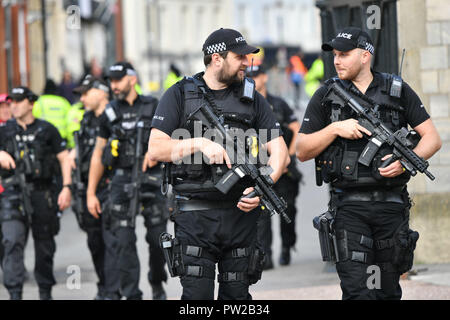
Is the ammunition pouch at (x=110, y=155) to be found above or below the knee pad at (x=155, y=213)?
above

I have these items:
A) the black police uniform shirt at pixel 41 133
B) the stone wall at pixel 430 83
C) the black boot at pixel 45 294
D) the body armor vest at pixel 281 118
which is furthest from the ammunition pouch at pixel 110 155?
the stone wall at pixel 430 83

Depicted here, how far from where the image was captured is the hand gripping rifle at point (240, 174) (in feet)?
23.3

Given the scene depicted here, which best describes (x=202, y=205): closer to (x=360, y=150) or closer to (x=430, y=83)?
(x=360, y=150)

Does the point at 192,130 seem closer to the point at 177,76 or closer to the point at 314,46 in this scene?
the point at 177,76

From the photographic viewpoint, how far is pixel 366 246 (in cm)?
738

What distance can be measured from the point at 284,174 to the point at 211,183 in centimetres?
548

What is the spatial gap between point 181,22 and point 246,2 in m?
11.1

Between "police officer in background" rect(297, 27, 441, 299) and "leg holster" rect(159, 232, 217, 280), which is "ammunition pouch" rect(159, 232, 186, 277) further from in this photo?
"police officer in background" rect(297, 27, 441, 299)

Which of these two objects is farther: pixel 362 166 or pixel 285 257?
pixel 285 257

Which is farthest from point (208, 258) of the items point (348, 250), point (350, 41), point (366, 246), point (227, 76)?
point (350, 41)

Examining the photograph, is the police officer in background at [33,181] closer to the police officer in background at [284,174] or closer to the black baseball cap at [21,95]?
the black baseball cap at [21,95]

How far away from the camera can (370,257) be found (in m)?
7.41

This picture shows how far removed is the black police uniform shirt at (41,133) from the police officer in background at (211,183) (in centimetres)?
397

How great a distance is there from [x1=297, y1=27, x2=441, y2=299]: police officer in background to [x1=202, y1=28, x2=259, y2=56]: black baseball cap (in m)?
0.58
